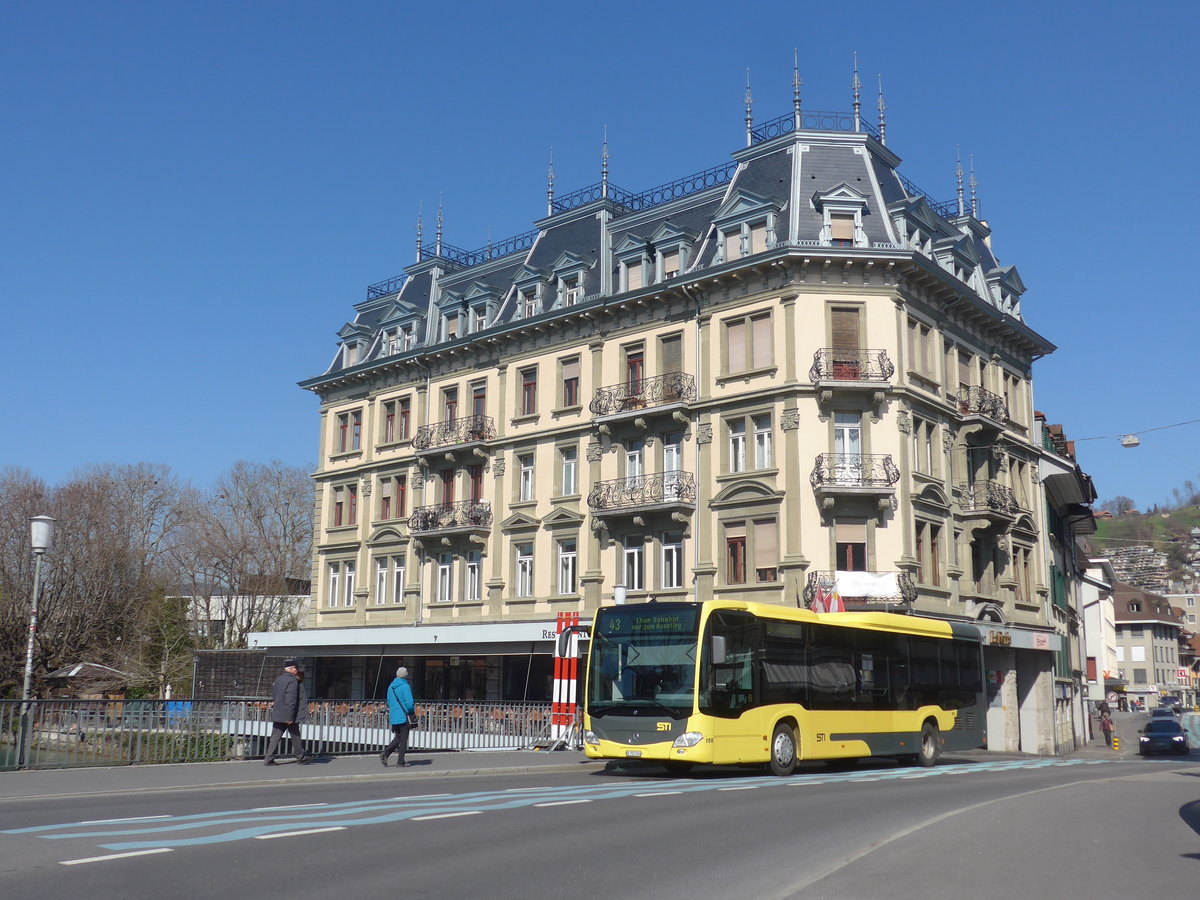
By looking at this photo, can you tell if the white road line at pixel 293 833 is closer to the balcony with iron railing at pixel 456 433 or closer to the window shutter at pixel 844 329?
the window shutter at pixel 844 329

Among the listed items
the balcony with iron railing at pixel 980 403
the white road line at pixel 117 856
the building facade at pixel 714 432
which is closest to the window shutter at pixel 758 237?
the building facade at pixel 714 432

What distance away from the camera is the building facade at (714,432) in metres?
33.7

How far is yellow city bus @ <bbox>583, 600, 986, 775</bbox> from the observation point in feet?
60.5

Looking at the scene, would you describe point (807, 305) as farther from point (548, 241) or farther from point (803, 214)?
point (548, 241)

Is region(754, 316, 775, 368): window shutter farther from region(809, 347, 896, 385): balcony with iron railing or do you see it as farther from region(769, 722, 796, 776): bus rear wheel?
region(769, 722, 796, 776): bus rear wheel

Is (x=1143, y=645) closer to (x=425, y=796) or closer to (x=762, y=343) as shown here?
(x=762, y=343)

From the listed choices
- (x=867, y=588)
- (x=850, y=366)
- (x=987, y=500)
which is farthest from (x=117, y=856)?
(x=987, y=500)

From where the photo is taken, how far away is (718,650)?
727 inches

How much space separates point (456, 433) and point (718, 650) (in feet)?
84.0

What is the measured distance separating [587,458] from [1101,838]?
28.3m

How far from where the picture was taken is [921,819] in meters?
12.3

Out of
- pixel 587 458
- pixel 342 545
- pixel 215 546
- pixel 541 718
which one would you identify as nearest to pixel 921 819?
pixel 541 718

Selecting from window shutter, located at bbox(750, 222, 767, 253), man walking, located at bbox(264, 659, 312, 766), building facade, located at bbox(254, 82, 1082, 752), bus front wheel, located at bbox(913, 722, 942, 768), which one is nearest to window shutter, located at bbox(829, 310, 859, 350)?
building facade, located at bbox(254, 82, 1082, 752)

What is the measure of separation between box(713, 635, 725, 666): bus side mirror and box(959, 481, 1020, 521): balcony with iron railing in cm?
2027
